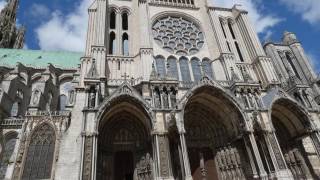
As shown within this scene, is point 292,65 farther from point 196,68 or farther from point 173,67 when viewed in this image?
point 173,67

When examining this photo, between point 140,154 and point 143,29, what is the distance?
9.11 metres

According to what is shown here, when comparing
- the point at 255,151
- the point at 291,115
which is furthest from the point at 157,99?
the point at 291,115

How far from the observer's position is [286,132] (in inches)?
607

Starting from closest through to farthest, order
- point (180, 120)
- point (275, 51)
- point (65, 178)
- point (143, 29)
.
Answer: point (65, 178), point (180, 120), point (143, 29), point (275, 51)

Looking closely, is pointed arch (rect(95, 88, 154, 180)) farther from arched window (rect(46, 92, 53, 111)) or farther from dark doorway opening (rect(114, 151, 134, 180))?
arched window (rect(46, 92, 53, 111))

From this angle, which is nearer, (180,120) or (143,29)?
(180,120)

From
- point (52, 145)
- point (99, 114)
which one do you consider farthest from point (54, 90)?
point (99, 114)

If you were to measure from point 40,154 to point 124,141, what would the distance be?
219 inches

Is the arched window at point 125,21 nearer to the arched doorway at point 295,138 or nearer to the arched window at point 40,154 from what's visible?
the arched window at point 40,154

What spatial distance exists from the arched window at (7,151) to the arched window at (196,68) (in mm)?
13762

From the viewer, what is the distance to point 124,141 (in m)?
13.3

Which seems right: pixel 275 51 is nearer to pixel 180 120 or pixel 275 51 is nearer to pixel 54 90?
pixel 180 120

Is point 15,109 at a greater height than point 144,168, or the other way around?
point 15,109

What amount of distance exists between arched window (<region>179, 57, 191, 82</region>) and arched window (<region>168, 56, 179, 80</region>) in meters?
0.45
